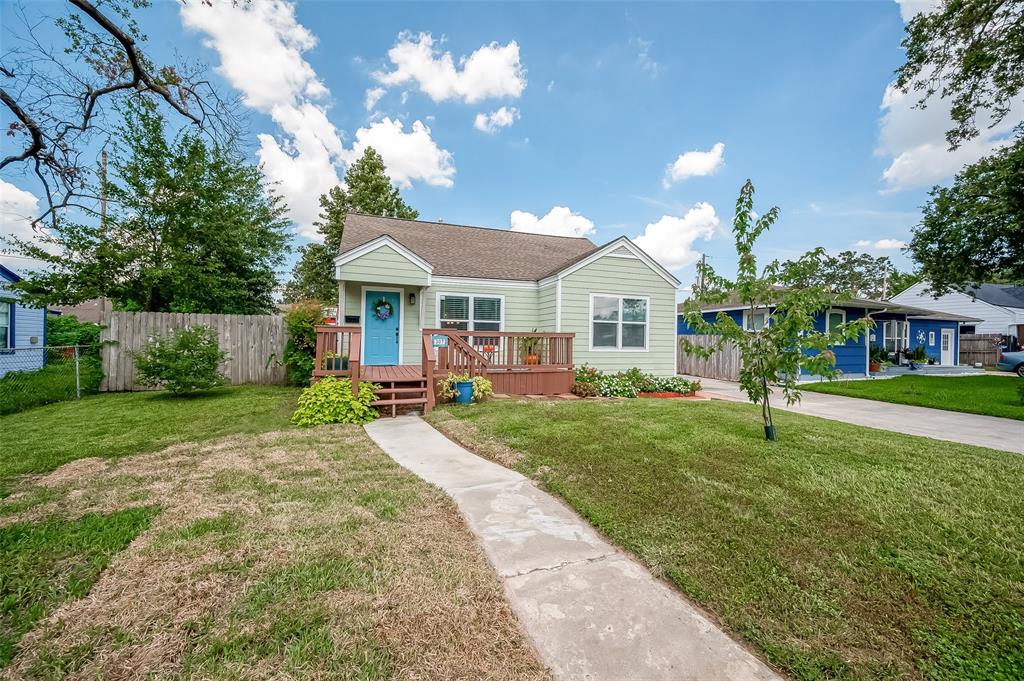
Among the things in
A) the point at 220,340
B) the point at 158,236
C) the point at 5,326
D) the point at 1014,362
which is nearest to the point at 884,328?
the point at 1014,362

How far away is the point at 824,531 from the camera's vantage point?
267 cm

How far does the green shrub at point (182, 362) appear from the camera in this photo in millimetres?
7645

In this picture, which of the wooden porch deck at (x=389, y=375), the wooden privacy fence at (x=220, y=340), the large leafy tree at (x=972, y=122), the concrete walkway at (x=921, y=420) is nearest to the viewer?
the concrete walkway at (x=921, y=420)

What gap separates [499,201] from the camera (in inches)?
711

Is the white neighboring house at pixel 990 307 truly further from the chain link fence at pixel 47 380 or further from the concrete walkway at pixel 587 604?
the chain link fence at pixel 47 380

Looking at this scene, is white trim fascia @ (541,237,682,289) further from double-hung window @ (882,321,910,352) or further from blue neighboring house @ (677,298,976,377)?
double-hung window @ (882,321,910,352)

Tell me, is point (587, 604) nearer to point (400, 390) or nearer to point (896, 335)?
point (400, 390)

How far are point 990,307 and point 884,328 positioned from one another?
18343mm

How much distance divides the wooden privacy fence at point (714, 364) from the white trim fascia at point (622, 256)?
3340 mm

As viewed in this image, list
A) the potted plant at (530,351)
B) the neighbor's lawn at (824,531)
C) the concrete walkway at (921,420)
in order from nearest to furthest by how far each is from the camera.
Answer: the neighbor's lawn at (824,531) → the concrete walkway at (921,420) → the potted plant at (530,351)

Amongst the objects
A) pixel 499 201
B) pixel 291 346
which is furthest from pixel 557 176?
pixel 291 346

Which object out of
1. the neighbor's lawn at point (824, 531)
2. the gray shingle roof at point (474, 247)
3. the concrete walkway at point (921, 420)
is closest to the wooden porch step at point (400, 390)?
the neighbor's lawn at point (824, 531)

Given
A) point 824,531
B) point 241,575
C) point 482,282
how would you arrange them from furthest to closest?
1. point 482,282
2. point 824,531
3. point 241,575

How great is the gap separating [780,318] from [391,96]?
13.5 m
